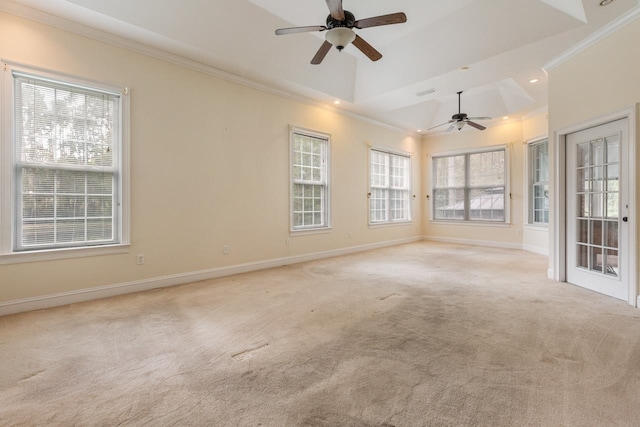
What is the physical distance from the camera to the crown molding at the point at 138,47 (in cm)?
304

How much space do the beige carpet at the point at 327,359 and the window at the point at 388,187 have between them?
12.6ft

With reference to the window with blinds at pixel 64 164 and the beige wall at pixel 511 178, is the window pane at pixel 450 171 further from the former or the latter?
the window with blinds at pixel 64 164

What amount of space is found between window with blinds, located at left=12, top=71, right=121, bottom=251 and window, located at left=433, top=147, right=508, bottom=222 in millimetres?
7676

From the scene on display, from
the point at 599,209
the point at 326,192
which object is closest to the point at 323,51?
the point at 326,192

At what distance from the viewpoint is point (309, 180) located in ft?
19.4

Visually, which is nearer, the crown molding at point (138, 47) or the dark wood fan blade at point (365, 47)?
the crown molding at point (138, 47)

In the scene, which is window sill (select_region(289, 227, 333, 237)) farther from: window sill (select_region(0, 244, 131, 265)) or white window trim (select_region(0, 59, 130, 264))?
white window trim (select_region(0, 59, 130, 264))

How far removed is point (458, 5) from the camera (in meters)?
3.94

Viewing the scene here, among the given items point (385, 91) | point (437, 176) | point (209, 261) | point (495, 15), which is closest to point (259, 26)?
point (385, 91)

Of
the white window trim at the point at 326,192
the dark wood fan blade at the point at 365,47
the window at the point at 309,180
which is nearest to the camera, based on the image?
the dark wood fan blade at the point at 365,47

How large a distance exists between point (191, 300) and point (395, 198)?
19.5 feet

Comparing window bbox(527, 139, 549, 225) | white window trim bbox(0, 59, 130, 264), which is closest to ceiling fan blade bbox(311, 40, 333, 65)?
white window trim bbox(0, 59, 130, 264)

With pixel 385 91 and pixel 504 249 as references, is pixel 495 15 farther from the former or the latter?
pixel 504 249

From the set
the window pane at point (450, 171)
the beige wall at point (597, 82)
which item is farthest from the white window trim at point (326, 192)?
the window pane at point (450, 171)
